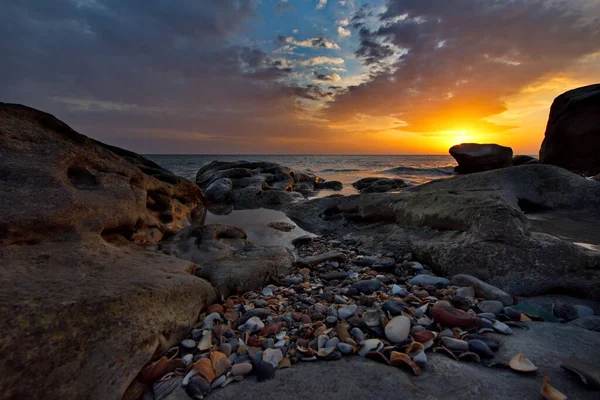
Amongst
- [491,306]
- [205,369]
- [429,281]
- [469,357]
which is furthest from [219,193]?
[469,357]

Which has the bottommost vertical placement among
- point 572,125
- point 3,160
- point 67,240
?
point 67,240

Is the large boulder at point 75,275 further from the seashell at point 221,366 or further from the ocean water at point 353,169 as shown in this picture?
the ocean water at point 353,169

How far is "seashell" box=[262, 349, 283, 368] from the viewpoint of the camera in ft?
6.84

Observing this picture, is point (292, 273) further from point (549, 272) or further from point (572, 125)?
point (572, 125)

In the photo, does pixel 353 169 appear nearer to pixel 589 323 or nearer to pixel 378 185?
pixel 378 185

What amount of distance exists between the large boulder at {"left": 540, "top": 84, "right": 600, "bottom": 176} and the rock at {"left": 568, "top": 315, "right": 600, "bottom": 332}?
74.1 feet

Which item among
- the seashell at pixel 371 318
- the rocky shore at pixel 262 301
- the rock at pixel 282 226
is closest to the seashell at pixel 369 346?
the rocky shore at pixel 262 301

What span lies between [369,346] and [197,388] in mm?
1275

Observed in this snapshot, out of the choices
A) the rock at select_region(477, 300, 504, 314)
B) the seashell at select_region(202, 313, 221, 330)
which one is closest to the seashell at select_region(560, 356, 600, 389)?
the rock at select_region(477, 300, 504, 314)

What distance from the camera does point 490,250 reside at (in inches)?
150

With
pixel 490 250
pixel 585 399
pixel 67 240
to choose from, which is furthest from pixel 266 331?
pixel 490 250

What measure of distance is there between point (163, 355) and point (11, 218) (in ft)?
6.98

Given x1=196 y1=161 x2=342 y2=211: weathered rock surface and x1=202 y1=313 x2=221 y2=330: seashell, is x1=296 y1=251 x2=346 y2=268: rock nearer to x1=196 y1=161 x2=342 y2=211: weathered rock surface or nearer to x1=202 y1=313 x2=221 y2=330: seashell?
x1=202 y1=313 x2=221 y2=330: seashell

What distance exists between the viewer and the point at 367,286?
3.45 metres
